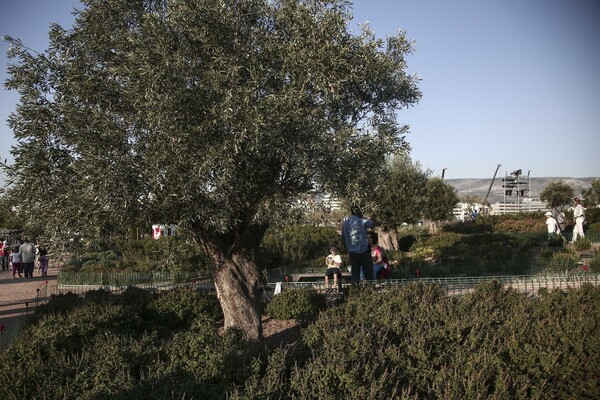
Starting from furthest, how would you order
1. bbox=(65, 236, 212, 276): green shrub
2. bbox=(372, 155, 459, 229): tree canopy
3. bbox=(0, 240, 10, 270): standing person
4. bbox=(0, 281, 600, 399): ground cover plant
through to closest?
1. bbox=(0, 240, 10, 270): standing person
2. bbox=(372, 155, 459, 229): tree canopy
3. bbox=(65, 236, 212, 276): green shrub
4. bbox=(0, 281, 600, 399): ground cover plant

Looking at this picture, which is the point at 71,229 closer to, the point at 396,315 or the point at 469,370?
the point at 396,315

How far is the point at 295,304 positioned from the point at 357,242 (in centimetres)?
186

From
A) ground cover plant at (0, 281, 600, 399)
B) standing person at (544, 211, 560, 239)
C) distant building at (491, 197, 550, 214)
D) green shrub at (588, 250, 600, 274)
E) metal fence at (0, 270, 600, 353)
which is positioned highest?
distant building at (491, 197, 550, 214)

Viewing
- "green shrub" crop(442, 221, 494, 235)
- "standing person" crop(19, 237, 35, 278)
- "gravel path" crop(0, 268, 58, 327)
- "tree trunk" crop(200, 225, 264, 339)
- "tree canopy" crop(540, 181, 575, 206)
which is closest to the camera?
"tree trunk" crop(200, 225, 264, 339)

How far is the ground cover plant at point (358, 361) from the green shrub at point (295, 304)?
255 cm

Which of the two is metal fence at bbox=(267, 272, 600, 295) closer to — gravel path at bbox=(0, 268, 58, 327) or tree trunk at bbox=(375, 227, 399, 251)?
gravel path at bbox=(0, 268, 58, 327)

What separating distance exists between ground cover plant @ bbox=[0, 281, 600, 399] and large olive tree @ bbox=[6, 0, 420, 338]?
1807mm

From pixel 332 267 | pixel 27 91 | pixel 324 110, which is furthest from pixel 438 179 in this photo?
pixel 27 91

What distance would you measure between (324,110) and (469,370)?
14.1 feet

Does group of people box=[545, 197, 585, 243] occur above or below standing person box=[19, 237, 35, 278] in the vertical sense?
above

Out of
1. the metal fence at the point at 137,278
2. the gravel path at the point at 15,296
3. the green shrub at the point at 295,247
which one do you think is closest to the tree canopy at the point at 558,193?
the green shrub at the point at 295,247

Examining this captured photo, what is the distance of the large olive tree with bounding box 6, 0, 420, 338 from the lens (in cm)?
668

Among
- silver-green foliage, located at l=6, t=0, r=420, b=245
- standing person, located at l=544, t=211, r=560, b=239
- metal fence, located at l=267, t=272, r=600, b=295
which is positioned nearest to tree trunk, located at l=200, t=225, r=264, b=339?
silver-green foliage, located at l=6, t=0, r=420, b=245

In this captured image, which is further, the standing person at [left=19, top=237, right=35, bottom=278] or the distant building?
the distant building
